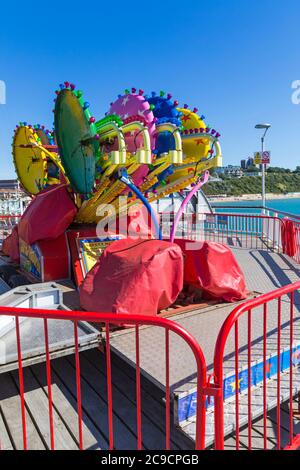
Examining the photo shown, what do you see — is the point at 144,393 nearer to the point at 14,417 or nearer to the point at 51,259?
the point at 14,417

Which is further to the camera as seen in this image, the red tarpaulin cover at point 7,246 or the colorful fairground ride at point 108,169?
the red tarpaulin cover at point 7,246

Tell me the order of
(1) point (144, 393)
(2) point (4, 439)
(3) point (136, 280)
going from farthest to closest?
1. (3) point (136, 280)
2. (1) point (144, 393)
3. (2) point (4, 439)

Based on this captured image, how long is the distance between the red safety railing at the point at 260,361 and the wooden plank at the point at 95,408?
0.73m

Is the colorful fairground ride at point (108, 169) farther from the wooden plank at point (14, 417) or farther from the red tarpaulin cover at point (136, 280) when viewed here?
the wooden plank at point (14, 417)

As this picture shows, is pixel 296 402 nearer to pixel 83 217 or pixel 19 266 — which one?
pixel 83 217

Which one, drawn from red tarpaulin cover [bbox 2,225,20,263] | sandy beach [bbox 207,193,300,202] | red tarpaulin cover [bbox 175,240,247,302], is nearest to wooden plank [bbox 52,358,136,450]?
red tarpaulin cover [bbox 175,240,247,302]

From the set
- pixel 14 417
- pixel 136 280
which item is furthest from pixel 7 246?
pixel 14 417

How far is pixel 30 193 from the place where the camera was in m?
8.21

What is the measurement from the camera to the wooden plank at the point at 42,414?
2631 mm

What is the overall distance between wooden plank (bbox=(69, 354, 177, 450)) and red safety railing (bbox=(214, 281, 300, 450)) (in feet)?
1.74

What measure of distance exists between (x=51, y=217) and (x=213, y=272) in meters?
2.75

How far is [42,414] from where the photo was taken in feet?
9.70

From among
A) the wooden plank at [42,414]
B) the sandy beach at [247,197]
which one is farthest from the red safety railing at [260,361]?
the sandy beach at [247,197]
